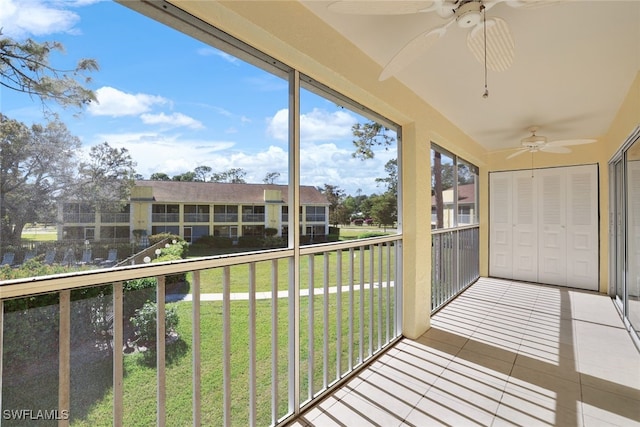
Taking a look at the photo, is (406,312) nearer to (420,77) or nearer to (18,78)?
(420,77)

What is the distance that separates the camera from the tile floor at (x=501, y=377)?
1706 millimetres

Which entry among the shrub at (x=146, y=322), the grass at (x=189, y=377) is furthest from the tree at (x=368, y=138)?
the shrub at (x=146, y=322)

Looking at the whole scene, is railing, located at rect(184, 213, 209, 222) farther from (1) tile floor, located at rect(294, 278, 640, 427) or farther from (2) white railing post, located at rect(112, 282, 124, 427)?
(1) tile floor, located at rect(294, 278, 640, 427)

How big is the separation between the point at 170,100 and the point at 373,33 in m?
1.32

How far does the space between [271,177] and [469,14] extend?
3.86 feet

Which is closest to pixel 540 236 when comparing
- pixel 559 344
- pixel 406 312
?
pixel 559 344

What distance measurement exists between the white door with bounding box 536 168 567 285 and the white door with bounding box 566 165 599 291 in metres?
0.07

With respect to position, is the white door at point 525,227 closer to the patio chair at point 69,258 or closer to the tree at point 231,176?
the tree at point 231,176

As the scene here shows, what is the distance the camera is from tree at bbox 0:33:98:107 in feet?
2.82

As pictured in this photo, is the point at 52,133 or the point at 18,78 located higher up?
the point at 18,78

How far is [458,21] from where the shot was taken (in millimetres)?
1243

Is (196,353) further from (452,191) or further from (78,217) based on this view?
(452,191)

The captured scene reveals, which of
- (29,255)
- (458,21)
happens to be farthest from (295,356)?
(458,21)

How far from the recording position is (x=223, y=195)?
Result: 140 centimetres
